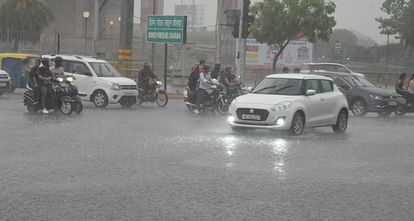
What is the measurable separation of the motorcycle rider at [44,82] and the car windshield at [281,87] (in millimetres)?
6104

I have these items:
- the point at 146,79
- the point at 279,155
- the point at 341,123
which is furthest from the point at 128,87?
the point at 279,155

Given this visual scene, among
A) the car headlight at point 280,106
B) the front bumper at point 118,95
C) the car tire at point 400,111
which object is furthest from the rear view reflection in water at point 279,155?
the car tire at point 400,111

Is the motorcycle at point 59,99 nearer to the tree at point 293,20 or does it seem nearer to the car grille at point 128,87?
the car grille at point 128,87

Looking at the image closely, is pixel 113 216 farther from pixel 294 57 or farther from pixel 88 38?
pixel 294 57

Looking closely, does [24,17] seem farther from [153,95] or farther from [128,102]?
[128,102]

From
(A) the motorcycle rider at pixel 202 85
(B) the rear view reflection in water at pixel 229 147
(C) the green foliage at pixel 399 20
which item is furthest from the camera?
(C) the green foliage at pixel 399 20

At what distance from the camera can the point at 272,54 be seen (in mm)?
62750

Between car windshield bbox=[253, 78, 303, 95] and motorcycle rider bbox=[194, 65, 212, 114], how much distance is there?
18.2 feet

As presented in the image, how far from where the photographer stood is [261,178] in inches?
392

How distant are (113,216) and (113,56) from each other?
36.7m

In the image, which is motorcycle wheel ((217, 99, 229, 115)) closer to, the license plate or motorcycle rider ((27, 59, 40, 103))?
motorcycle rider ((27, 59, 40, 103))

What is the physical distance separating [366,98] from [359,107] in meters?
0.46

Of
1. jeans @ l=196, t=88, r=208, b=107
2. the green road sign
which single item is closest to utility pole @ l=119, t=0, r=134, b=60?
the green road sign

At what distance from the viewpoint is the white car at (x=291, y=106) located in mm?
16172
